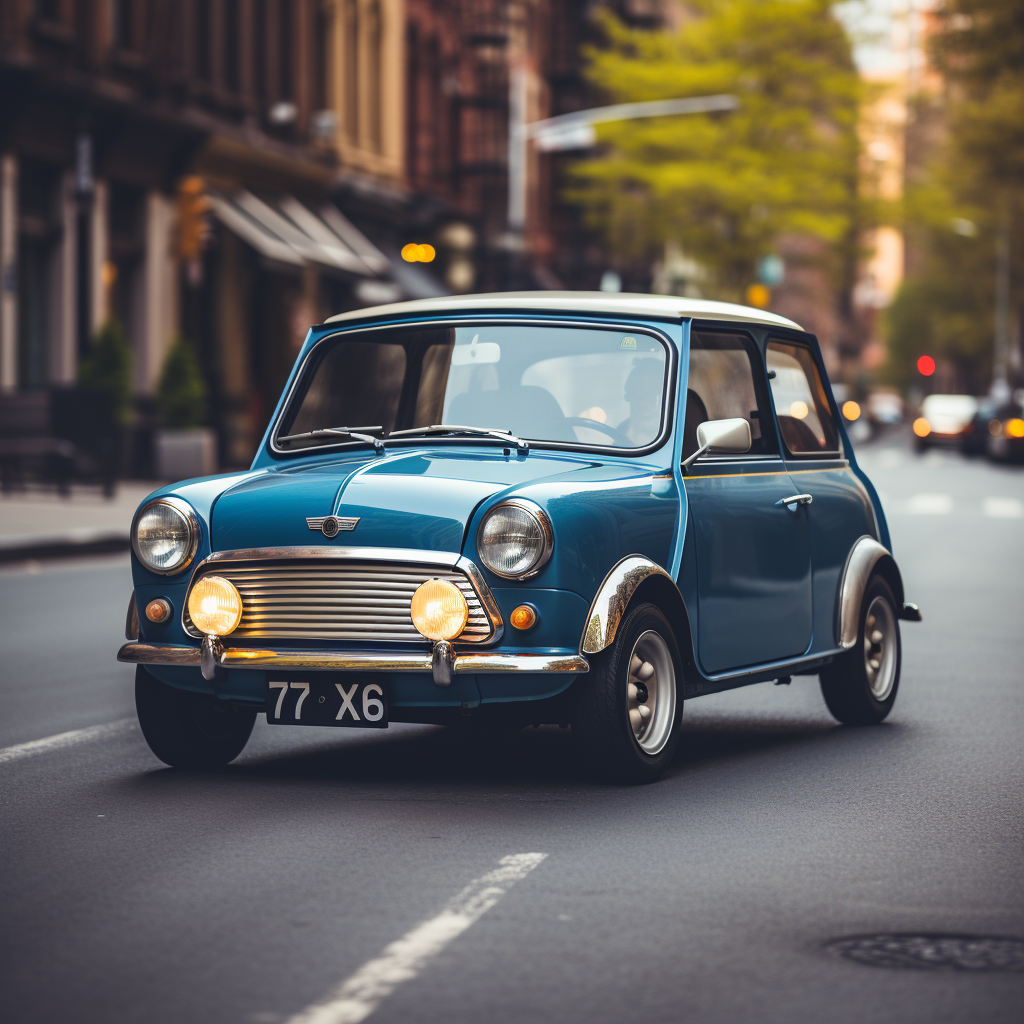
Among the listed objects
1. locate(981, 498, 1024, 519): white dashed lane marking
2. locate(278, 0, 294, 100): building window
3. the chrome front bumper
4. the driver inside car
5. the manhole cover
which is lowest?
locate(981, 498, 1024, 519): white dashed lane marking

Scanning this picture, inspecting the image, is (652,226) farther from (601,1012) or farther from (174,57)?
(601,1012)

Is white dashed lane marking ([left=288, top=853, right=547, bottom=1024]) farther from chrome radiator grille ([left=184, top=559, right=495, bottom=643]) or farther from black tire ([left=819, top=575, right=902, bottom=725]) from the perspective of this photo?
black tire ([left=819, top=575, right=902, bottom=725])

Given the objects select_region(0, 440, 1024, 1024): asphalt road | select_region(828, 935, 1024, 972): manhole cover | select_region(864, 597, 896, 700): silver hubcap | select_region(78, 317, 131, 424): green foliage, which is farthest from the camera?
select_region(78, 317, 131, 424): green foliage

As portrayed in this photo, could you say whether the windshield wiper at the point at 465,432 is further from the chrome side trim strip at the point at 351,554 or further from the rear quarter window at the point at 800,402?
the rear quarter window at the point at 800,402

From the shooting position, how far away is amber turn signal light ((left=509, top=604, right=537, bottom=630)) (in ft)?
22.2

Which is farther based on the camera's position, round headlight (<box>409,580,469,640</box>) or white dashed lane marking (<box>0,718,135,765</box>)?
white dashed lane marking (<box>0,718,135,765</box>)

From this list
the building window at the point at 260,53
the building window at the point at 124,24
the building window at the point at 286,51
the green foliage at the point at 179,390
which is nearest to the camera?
the green foliage at the point at 179,390

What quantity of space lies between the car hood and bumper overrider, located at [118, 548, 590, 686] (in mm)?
63

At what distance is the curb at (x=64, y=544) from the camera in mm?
18703

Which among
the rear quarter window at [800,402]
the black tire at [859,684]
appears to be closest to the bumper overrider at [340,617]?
the rear quarter window at [800,402]

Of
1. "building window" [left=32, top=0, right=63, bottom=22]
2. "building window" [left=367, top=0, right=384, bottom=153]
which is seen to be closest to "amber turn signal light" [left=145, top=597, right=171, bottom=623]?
"building window" [left=32, top=0, right=63, bottom=22]

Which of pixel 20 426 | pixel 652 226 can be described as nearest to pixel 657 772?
pixel 20 426

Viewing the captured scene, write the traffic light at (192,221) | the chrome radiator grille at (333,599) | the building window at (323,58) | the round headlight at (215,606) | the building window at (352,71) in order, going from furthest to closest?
the building window at (352,71) < the building window at (323,58) < the traffic light at (192,221) < the round headlight at (215,606) < the chrome radiator grille at (333,599)

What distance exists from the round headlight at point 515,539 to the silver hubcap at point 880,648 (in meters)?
2.79
